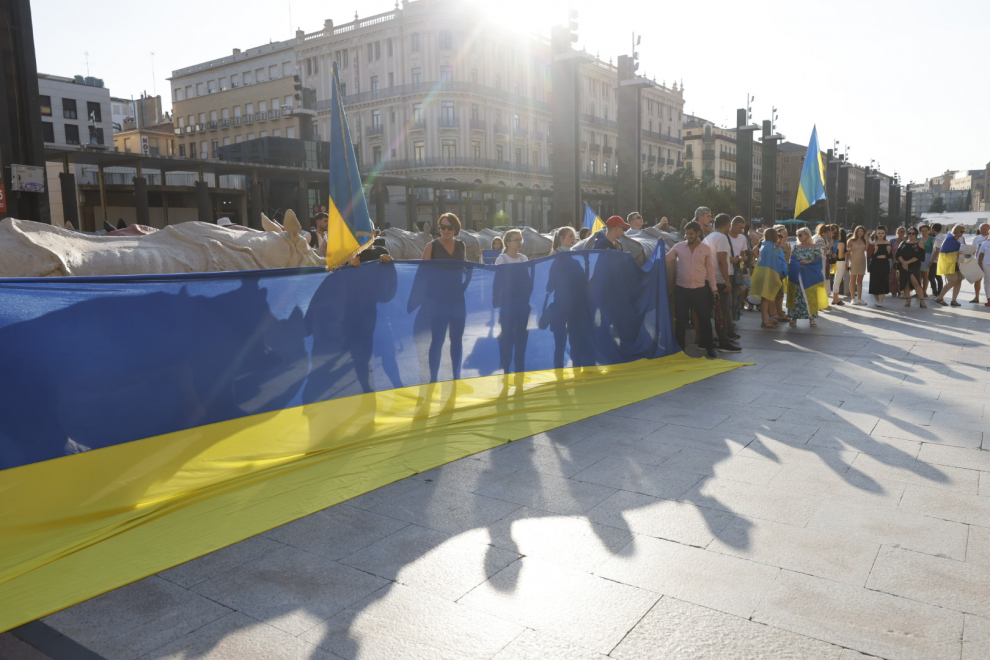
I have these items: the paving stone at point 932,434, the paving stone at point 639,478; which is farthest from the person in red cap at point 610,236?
the paving stone at point 639,478

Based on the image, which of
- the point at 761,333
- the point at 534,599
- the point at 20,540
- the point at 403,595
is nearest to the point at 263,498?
the point at 20,540

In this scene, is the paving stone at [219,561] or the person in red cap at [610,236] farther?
the person in red cap at [610,236]

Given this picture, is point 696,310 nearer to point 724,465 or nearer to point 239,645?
point 724,465

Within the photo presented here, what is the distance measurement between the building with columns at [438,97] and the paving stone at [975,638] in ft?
171

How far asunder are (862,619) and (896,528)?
3.76 ft

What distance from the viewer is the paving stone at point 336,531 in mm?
3951

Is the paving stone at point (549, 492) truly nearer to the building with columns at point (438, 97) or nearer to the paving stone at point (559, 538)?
the paving stone at point (559, 538)

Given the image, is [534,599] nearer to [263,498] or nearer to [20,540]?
[263,498]

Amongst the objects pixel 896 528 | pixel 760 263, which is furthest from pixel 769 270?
pixel 896 528

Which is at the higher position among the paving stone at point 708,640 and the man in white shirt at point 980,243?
the man in white shirt at point 980,243

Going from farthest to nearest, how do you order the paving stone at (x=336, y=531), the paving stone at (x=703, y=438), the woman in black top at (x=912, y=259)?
the woman in black top at (x=912, y=259) → the paving stone at (x=703, y=438) → the paving stone at (x=336, y=531)

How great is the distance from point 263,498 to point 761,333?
944 centimetres

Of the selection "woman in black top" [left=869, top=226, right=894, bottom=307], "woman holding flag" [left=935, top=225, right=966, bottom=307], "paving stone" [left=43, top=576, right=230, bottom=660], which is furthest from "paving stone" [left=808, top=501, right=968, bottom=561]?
"woman in black top" [left=869, top=226, right=894, bottom=307]

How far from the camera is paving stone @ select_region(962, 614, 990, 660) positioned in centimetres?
285
